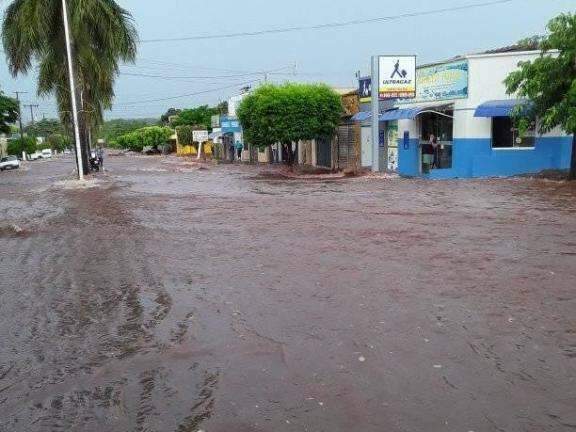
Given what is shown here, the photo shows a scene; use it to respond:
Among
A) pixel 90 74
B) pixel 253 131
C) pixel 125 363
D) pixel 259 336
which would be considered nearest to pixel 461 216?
pixel 259 336

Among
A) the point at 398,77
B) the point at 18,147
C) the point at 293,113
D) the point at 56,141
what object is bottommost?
the point at 18,147

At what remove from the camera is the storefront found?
23906 millimetres

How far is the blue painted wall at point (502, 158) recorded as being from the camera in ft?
78.4

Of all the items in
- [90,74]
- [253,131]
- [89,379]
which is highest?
Answer: [90,74]

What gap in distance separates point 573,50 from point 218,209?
11.8 metres

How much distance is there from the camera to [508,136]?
24750 millimetres

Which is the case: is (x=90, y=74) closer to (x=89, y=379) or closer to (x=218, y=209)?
(x=218, y=209)

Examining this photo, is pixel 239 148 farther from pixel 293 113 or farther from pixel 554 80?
pixel 554 80

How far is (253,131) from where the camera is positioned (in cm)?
3356

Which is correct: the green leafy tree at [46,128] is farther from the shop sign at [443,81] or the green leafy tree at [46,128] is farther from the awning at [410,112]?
the shop sign at [443,81]

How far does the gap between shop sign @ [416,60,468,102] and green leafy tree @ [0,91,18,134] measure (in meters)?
34.0

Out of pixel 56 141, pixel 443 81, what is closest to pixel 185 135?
pixel 443 81

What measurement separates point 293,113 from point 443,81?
27.8 feet

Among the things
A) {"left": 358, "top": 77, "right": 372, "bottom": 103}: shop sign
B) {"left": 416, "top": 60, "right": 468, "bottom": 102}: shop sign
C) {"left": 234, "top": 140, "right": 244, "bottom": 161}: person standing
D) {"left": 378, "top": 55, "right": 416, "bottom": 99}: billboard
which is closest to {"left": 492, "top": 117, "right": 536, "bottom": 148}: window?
{"left": 416, "top": 60, "right": 468, "bottom": 102}: shop sign
